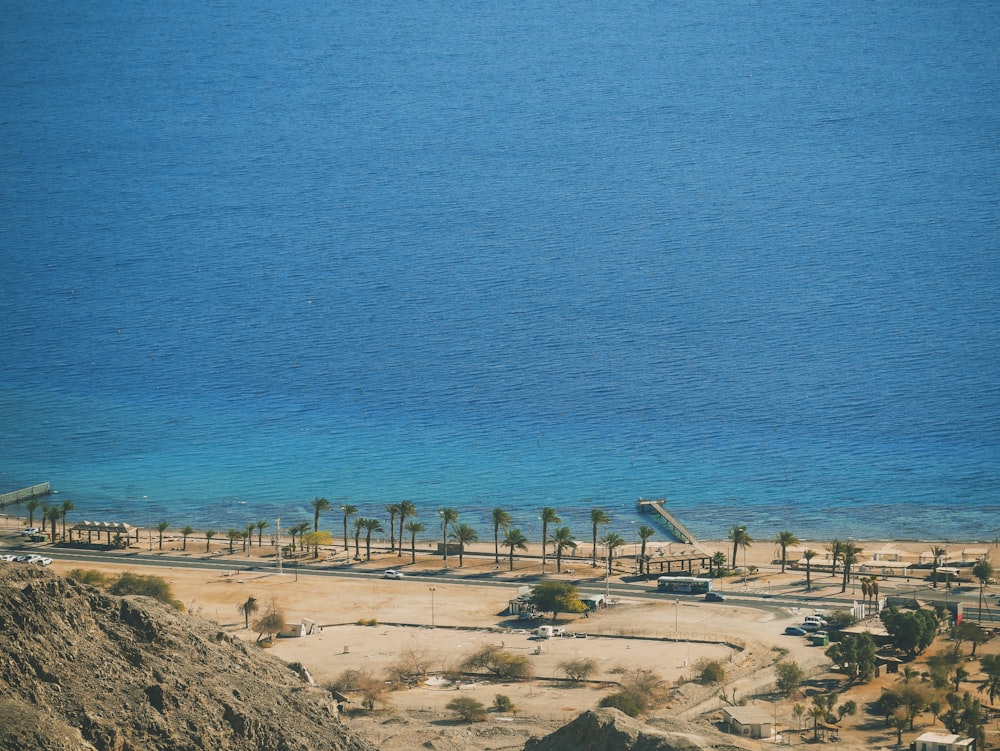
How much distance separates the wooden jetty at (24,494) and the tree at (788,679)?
9233 centimetres

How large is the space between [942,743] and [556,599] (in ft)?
113

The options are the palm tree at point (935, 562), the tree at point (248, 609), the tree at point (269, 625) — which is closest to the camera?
the tree at point (269, 625)

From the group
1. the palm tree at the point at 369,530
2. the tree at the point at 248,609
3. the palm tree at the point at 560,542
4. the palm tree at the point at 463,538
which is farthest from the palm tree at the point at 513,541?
the tree at the point at 248,609

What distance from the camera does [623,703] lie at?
7656 cm

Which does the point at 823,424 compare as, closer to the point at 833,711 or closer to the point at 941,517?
the point at 941,517

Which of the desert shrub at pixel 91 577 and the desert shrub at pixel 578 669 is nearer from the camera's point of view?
the desert shrub at pixel 578 669

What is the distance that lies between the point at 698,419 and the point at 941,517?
40.9m

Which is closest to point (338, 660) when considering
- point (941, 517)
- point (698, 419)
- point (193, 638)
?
point (193, 638)

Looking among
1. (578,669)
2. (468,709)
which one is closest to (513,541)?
(578,669)

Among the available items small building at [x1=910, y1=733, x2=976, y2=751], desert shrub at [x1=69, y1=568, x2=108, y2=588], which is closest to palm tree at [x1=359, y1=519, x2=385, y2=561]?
desert shrub at [x1=69, y1=568, x2=108, y2=588]

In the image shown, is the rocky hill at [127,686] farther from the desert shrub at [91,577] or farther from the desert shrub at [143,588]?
the desert shrub at [91,577]

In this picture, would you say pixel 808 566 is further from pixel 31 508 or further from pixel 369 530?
pixel 31 508

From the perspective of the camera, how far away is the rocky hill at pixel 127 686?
49719 millimetres

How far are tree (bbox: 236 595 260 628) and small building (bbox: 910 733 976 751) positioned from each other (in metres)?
→ 44.1
